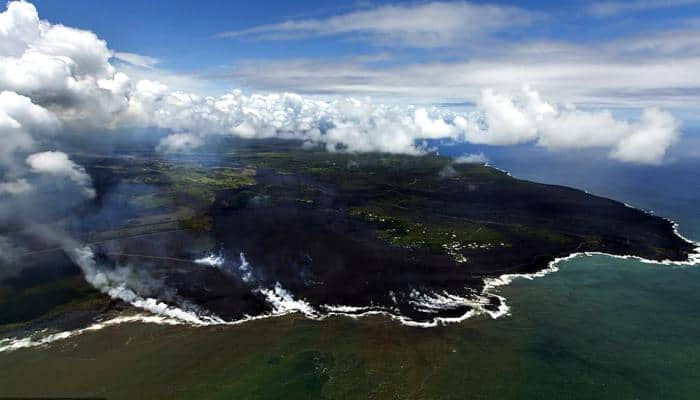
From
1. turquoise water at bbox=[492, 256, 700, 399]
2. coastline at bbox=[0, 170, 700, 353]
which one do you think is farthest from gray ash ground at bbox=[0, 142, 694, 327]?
turquoise water at bbox=[492, 256, 700, 399]

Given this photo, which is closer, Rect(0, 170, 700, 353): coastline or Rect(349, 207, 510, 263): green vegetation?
Rect(0, 170, 700, 353): coastline

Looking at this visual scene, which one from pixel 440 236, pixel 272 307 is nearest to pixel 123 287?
pixel 272 307

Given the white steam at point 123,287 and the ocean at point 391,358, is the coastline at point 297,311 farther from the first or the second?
the ocean at point 391,358

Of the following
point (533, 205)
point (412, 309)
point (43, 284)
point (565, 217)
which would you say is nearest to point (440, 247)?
point (412, 309)

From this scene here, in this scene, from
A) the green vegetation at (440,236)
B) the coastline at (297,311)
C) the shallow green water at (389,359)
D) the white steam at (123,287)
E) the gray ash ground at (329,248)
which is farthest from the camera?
the green vegetation at (440,236)

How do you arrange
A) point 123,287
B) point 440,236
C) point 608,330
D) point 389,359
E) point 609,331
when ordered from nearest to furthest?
point 389,359 → point 609,331 → point 608,330 → point 123,287 → point 440,236

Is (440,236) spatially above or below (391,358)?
above

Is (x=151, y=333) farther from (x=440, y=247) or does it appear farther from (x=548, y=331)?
(x=440, y=247)

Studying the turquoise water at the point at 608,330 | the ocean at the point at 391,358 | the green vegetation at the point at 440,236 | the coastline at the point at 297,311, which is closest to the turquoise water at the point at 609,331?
the turquoise water at the point at 608,330

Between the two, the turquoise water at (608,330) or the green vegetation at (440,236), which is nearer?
the turquoise water at (608,330)

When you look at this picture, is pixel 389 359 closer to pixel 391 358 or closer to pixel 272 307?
pixel 391 358

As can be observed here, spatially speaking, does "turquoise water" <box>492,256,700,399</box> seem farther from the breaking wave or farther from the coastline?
→ the breaking wave

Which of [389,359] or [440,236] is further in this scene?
[440,236]
